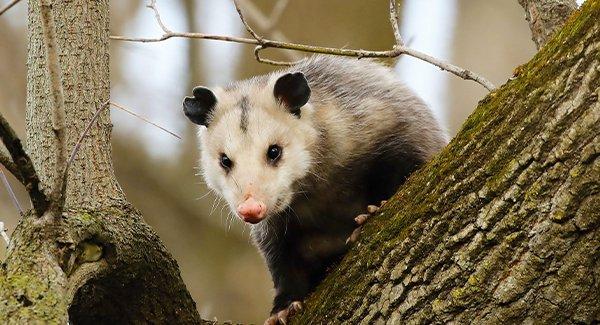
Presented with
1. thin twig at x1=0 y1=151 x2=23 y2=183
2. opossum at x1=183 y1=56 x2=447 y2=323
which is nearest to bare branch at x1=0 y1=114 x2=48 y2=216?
thin twig at x1=0 y1=151 x2=23 y2=183

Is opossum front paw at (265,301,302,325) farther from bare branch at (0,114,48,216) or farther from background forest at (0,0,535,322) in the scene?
background forest at (0,0,535,322)

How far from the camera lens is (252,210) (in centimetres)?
316

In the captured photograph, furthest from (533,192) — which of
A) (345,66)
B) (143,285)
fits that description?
(345,66)

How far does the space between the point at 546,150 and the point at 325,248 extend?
191 centimetres

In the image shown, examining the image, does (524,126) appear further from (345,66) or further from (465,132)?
(345,66)

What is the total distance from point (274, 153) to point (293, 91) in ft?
1.10

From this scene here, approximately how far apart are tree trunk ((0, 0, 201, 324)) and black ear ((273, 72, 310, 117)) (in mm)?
777

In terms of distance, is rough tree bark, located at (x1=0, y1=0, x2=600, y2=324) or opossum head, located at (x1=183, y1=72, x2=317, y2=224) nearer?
rough tree bark, located at (x1=0, y1=0, x2=600, y2=324)

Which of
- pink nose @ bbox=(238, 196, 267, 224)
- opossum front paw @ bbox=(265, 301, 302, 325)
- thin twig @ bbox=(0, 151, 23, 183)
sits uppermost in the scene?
pink nose @ bbox=(238, 196, 267, 224)

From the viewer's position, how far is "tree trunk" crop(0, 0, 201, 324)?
7.95 feet

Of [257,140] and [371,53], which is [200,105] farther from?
[371,53]

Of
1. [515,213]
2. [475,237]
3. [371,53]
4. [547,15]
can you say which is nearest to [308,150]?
[371,53]

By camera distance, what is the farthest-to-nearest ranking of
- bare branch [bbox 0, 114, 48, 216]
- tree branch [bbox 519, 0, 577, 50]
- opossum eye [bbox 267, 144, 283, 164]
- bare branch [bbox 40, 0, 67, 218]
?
opossum eye [bbox 267, 144, 283, 164] → tree branch [bbox 519, 0, 577, 50] → bare branch [bbox 0, 114, 48, 216] → bare branch [bbox 40, 0, 67, 218]

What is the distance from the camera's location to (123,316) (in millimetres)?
3309
